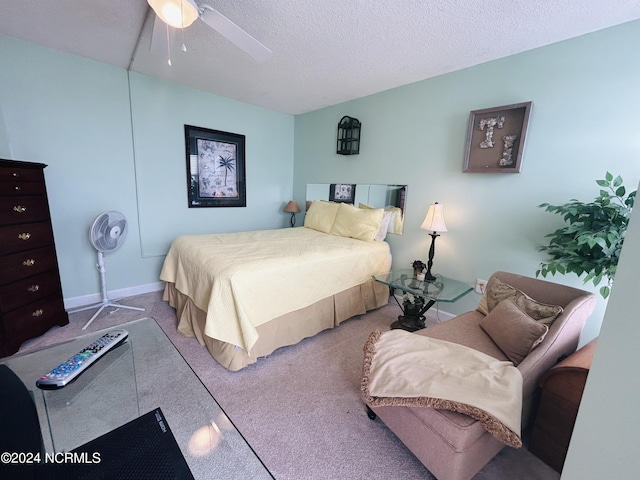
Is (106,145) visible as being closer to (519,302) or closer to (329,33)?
(329,33)

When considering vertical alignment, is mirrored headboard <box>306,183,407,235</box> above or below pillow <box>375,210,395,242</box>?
above

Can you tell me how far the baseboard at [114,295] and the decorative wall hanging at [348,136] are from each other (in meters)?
2.78

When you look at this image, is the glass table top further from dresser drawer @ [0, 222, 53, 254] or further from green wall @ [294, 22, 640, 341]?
dresser drawer @ [0, 222, 53, 254]

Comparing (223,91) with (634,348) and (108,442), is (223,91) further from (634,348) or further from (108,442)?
(634,348)

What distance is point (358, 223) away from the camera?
2.86 metres

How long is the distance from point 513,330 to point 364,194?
211 centimetres

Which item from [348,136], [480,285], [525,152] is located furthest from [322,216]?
[525,152]

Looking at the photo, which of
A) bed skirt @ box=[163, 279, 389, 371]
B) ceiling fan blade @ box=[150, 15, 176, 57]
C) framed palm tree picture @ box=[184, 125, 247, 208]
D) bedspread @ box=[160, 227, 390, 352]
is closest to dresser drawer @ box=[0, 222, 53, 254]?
bedspread @ box=[160, 227, 390, 352]

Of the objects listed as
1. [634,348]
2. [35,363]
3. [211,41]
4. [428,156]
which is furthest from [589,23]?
[35,363]

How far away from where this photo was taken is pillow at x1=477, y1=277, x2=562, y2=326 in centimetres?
137

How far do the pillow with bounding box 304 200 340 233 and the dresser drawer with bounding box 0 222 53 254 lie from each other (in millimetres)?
2448

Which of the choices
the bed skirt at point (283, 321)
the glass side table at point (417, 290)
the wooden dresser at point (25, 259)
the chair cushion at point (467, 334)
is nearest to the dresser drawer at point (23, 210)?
the wooden dresser at point (25, 259)

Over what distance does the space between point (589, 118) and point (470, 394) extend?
6.54 feet

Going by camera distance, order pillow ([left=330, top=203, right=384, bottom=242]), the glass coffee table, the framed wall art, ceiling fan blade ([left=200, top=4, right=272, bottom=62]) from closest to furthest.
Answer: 1. the glass coffee table
2. ceiling fan blade ([left=200, top=4, right=272, bottom=62])
3. the framed wall art
4. pillow ([left=330, top=203, right=384, bottom=242])
